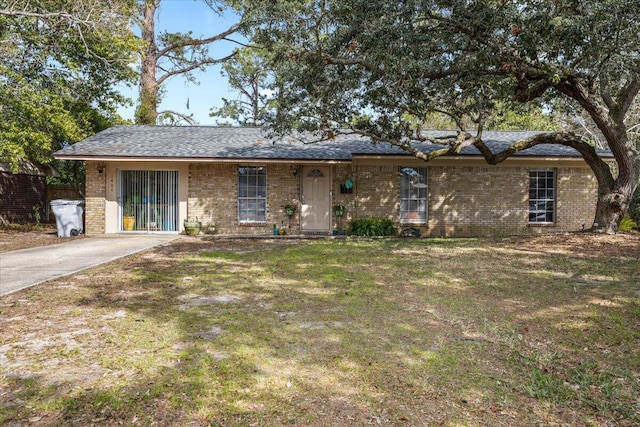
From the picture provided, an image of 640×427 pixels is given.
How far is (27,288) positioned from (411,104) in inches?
333

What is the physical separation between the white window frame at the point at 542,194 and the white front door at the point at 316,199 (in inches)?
279

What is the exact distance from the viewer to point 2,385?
10.6ft

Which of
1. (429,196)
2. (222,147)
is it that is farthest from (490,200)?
(222,147)

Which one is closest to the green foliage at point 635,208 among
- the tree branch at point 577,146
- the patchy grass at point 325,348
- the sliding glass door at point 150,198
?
the tree branch at point 577,146

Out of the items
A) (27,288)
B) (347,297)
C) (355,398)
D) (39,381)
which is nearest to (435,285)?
(347,297)

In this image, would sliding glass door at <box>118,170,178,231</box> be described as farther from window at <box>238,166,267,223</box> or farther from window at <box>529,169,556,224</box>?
window at <box>529,169,556,224</box>

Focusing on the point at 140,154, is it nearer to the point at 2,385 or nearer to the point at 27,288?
the point at 27,288

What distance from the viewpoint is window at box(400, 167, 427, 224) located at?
48.9 ft

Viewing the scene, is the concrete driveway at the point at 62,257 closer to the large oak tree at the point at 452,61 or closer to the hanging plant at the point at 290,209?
the hanging plant at the point at 290,209

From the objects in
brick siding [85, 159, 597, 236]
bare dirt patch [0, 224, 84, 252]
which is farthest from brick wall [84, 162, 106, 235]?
bare dirt patch [0, 224, 84, 252]

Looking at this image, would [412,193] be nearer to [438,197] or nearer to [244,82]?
[438,197]

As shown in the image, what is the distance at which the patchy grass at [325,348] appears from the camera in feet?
9.91

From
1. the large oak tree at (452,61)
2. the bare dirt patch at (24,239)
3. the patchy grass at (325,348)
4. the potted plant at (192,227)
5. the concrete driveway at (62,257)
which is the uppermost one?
the large oak tree at (452,61)

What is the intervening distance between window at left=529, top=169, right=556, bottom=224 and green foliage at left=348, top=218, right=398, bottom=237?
5094 millimetres
